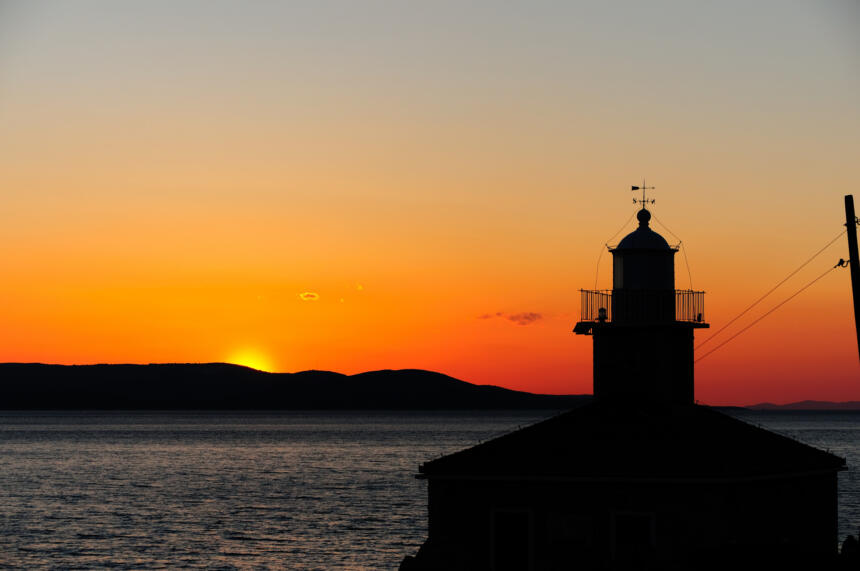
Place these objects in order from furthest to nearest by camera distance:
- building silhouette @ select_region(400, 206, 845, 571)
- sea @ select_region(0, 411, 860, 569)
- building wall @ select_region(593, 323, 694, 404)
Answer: sea @ select_region(0, 411, 860, 569), building wall @ select_region(593, 323, 694, 404), building silhouette @ select_region(400, 206, 845, 571)

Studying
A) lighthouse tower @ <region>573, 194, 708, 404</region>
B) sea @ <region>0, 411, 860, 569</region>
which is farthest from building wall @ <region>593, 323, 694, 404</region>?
sea @ <region>0, 411, 860, 569</region>

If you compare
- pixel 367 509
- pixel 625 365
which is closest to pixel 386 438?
pixel 367 509

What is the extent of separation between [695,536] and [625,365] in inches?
280

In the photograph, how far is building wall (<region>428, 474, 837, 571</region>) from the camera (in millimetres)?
25188

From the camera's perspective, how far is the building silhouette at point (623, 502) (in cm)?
2516

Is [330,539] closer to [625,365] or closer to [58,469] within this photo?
[625,365]

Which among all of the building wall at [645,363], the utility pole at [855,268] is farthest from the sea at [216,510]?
Answer: the utility pole at [855,268]

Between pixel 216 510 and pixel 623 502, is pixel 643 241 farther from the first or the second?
pixel 216 510

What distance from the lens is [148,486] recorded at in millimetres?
95938

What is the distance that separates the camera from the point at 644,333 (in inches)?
1236

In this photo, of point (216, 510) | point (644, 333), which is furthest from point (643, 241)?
point (216, 510)

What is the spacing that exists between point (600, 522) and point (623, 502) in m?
0.66

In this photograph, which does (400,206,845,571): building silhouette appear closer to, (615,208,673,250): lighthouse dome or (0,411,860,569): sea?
(615,208,673,250): lighthouse dome

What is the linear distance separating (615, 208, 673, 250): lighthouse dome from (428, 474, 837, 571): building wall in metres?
7.94
